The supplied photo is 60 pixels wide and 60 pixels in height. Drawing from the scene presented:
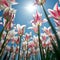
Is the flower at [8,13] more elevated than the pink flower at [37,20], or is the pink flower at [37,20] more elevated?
the pink flower at [37,20]

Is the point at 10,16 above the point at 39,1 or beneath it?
beneath

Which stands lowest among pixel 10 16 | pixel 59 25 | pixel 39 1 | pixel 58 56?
pixel 58 56

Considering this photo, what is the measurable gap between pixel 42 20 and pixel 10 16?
3.29ft

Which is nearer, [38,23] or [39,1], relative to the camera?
[39,1]

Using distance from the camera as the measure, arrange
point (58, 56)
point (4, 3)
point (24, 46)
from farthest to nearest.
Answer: point (24, 46) → point (4, 3) → point (58, 56)

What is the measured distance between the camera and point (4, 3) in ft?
5.93

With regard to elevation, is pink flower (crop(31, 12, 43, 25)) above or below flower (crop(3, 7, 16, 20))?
above

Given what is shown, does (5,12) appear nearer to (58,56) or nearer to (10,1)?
(10,1)

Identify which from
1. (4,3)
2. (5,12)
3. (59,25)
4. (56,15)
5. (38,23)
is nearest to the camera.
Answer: (59,25)

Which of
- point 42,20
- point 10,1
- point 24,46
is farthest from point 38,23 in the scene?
point 24,46

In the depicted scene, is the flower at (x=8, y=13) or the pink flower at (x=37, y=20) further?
the pink flower at (x=37, y=20)

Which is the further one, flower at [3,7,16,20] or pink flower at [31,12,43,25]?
pink flower at [31,12,43,25]

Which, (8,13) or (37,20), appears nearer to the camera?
(8,13)

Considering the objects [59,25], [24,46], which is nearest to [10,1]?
[59,25]
